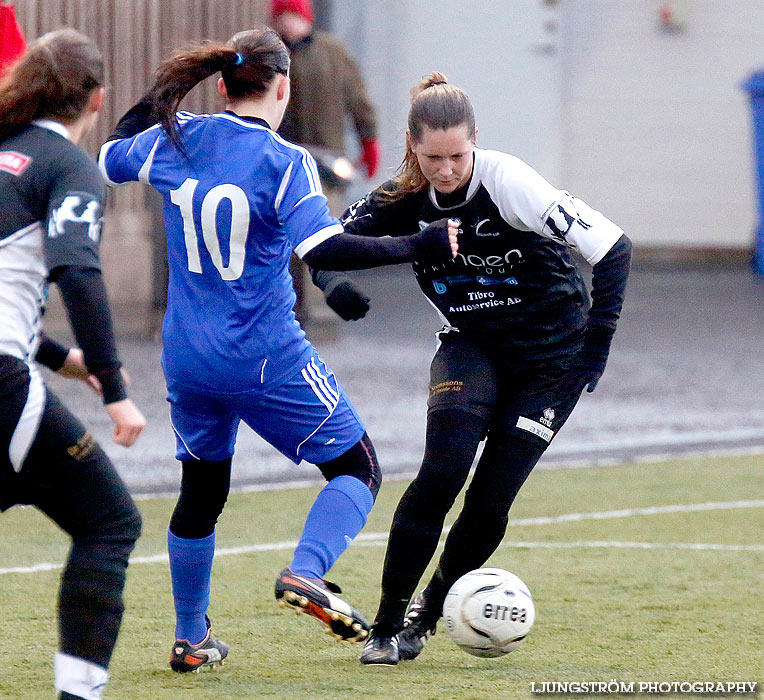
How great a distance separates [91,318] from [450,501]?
1.60m

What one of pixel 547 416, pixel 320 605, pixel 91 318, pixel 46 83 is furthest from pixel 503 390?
pixel 46 83

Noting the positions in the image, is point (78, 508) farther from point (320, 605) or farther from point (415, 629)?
point (415, 629)

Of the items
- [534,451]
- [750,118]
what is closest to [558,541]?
[534,451]

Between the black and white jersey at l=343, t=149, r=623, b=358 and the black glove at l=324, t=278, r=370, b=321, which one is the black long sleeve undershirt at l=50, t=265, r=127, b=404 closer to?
the black glove at l=324, t=278, r=370, b=321

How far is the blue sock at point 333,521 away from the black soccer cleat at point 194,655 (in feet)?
1.60

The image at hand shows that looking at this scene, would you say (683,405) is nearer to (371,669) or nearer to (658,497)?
(658,497)

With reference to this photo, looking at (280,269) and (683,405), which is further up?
(280,269)

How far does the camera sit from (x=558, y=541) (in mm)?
6988

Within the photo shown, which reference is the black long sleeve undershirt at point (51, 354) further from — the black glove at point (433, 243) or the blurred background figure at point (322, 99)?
the blurred background figure at point (322, 99)

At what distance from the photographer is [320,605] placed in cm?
414

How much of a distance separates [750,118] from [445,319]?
13.5 metres

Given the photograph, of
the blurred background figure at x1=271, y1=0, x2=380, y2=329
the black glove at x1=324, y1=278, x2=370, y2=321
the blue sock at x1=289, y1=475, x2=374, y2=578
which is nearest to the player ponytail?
the black glove at x1=324, y1=278, x2=370, y2=321

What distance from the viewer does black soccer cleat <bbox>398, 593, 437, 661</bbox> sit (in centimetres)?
488

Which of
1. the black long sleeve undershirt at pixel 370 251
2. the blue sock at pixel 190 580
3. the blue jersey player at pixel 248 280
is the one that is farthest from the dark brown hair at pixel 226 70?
the blue sock at pixel 190 580
